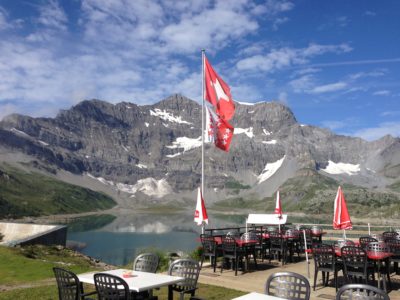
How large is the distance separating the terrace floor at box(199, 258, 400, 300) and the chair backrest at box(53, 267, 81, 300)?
617 centimetres

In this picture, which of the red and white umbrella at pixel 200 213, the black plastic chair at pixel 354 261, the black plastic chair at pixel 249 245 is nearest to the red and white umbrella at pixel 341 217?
the black plastic chair at pixel 354 261

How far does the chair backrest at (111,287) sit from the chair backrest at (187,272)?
1.46 meters

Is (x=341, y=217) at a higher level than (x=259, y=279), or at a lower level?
higher

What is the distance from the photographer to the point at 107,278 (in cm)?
655

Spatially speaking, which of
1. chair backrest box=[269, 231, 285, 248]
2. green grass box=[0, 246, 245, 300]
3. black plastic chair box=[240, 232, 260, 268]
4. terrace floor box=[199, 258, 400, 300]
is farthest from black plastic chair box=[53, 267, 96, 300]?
chair backrest box=[269, 231, 285, 248]

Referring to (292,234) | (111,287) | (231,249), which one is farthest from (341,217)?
(111,287)

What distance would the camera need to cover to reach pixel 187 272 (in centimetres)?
784

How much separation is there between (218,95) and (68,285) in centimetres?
1240

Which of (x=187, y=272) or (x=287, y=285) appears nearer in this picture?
(x=287, y=285)

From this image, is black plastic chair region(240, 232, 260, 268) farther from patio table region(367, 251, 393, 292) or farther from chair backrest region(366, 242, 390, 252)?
patio table region(367, 251, 393, 292)

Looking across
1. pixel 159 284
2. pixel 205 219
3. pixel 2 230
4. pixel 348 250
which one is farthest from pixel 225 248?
pixel 2 230

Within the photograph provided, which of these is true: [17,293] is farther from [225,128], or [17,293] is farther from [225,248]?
[225,128]

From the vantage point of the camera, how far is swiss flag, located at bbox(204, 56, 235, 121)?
17.8 meters

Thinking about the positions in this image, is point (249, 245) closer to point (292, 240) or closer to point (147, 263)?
point (292, 240)
